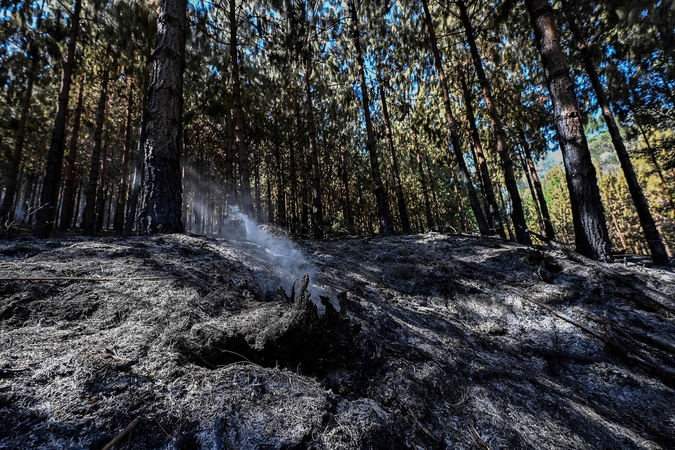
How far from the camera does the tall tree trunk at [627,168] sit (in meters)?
6.86

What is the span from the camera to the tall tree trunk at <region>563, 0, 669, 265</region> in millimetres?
6855

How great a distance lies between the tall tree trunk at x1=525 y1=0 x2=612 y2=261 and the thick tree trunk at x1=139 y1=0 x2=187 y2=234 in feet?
20.8

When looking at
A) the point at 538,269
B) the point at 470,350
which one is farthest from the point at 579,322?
the point at 470,350

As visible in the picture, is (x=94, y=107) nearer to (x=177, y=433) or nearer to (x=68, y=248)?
(x=68, y=248)

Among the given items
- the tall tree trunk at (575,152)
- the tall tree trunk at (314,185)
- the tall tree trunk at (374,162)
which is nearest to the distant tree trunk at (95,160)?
the tall tree trunk at (314,185)

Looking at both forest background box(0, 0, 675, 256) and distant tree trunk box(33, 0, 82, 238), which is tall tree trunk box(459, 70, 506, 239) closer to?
forest background box(0, 0, 675, 256)

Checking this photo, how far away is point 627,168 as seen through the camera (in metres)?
7.66

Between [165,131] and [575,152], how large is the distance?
22.0ft

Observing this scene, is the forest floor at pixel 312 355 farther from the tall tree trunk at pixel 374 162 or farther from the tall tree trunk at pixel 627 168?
the tall tree trunk at pixel 374 162

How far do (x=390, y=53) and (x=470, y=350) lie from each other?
11.5 meters

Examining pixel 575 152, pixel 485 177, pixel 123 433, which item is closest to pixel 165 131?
pixel 123 433

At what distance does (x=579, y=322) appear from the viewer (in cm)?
343

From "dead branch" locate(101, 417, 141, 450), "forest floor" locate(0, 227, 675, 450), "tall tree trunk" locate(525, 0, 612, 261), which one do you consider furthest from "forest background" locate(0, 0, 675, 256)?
"dead branch" locate(101, 417, 141, 450)

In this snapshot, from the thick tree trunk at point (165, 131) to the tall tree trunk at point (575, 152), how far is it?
6.35 metres
